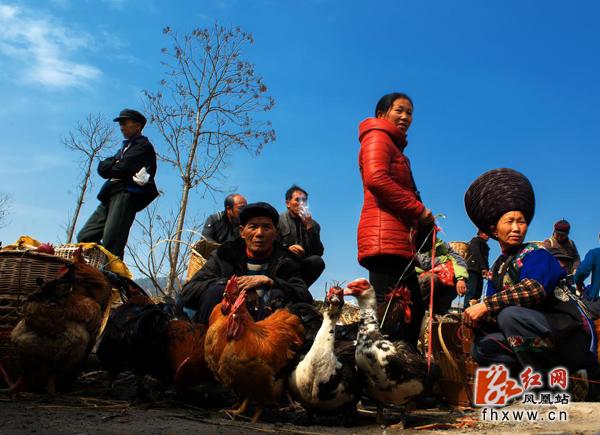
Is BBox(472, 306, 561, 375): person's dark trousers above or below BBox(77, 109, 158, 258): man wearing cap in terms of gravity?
below

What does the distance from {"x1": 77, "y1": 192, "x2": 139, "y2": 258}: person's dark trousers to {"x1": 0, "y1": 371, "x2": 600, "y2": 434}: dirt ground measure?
2.36 metres

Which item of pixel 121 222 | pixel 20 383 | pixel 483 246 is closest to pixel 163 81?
pixel 121 222

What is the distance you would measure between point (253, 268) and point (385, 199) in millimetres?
1382

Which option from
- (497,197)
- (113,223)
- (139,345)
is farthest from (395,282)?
(113,223)

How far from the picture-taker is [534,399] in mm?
3479

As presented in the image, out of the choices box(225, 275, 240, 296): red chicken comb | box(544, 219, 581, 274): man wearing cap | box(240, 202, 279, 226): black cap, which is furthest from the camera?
box(544, 219, 581, 274): man wearing cap

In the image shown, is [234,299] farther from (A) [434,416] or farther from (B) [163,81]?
(B) [163,81]

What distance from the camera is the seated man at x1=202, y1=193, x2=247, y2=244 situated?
681 cm

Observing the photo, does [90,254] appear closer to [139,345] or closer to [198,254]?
[198,254]

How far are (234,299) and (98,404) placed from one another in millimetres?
1239

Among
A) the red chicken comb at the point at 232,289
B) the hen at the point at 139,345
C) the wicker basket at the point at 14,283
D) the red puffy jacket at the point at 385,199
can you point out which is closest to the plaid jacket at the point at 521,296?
the red puffy jacket at the point at 385,199

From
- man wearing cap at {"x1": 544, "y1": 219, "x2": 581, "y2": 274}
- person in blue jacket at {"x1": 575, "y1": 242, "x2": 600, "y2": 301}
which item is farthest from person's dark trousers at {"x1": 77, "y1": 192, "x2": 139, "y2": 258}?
man wearing cap at {"x1": 544, "y1": 219, "x2": 581, "y2": 274}

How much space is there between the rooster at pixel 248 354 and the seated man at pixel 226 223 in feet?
10.5

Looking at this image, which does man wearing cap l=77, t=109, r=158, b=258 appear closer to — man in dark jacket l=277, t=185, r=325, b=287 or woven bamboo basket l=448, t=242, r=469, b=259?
man in dark jacket l=277, t=185, r=325, b=287
